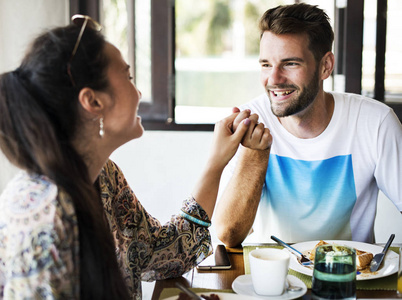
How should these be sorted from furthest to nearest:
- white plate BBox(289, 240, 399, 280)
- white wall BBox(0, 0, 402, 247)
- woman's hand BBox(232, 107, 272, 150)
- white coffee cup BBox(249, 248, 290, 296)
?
white wall BBox(0, 0, 402, 247) < woman's hand BBox(232, 107, 272, 150) < white plate BBox(289, 240, 399, 280) < white coffee cup BBox(249, 248, 290, 296)

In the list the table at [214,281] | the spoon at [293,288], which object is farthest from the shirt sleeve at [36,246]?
the spoon at [293,288]

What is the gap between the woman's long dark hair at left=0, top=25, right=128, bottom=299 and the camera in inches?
30.9

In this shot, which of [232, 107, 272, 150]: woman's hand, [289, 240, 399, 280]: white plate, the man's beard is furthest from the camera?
the man's beard

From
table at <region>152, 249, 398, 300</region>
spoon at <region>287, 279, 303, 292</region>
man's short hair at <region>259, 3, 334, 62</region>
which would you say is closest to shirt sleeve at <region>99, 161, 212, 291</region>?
table at <region>152, 249, 398, 300</region>

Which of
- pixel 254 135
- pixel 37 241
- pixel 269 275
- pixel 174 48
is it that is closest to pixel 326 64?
pixel 254 135

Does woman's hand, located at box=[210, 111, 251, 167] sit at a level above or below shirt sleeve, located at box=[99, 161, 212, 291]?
above

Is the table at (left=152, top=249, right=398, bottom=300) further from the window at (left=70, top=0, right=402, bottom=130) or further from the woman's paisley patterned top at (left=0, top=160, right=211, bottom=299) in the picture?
the window at (left=70, top=0, right=402, bottom=130)

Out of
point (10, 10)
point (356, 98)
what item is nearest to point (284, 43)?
point (356, 98)

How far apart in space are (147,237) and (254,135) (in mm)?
443

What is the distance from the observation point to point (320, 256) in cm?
95

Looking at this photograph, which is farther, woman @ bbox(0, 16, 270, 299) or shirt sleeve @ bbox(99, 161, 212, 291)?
shirt sleeve @ bbox(99, 161, 212, 291)

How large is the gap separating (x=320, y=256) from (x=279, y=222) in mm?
649

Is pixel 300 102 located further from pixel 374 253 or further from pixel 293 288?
pixel 293 288

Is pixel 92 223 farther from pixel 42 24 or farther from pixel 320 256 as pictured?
pixel 42 24
